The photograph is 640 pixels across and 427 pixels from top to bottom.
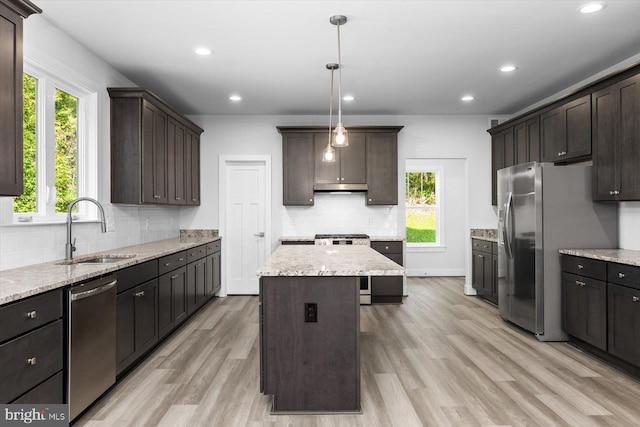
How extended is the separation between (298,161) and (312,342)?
12.0 ft

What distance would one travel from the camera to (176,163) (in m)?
4.86

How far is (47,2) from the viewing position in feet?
9.07

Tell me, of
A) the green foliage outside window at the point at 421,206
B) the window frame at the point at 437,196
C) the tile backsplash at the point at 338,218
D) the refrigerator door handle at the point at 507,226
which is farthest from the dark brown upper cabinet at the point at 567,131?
the green foliage outside window at the point at 421,206

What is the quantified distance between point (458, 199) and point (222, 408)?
20.0 feet

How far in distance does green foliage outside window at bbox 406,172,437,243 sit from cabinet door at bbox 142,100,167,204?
4617 millimetres

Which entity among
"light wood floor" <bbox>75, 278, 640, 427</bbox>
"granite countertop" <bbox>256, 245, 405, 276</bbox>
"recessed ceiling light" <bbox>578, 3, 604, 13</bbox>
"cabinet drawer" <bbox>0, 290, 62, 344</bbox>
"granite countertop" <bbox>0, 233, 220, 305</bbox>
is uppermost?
"recessed ceiling light" <bbox>578, 3, 604, 13</bbox>

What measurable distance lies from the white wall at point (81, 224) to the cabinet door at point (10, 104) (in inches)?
20.3

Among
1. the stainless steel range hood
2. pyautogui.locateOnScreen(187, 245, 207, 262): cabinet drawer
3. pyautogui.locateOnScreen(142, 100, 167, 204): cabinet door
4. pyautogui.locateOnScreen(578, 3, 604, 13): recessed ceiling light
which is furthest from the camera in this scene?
the stainless steel range hood

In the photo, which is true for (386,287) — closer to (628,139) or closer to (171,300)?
(171,300)

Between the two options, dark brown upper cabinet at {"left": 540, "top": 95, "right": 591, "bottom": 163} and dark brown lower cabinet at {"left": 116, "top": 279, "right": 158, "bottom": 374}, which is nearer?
dark brown lower cabinet at {"left": 116, "top": 279, "right": 158, "bottom": 374}

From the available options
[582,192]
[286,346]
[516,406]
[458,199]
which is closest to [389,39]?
[582,192]

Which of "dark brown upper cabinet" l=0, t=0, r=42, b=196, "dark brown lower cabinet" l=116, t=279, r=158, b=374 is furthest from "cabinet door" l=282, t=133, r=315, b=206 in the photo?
"dark brown upper cabinet" l=0, t=0, r=42, b=196

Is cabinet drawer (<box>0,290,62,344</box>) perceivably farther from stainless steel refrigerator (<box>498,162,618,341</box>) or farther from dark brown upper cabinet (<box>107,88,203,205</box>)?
stainless steel refrigerator (<box>498,162,618,341</box>)

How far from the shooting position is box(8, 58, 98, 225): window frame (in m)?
3.01
